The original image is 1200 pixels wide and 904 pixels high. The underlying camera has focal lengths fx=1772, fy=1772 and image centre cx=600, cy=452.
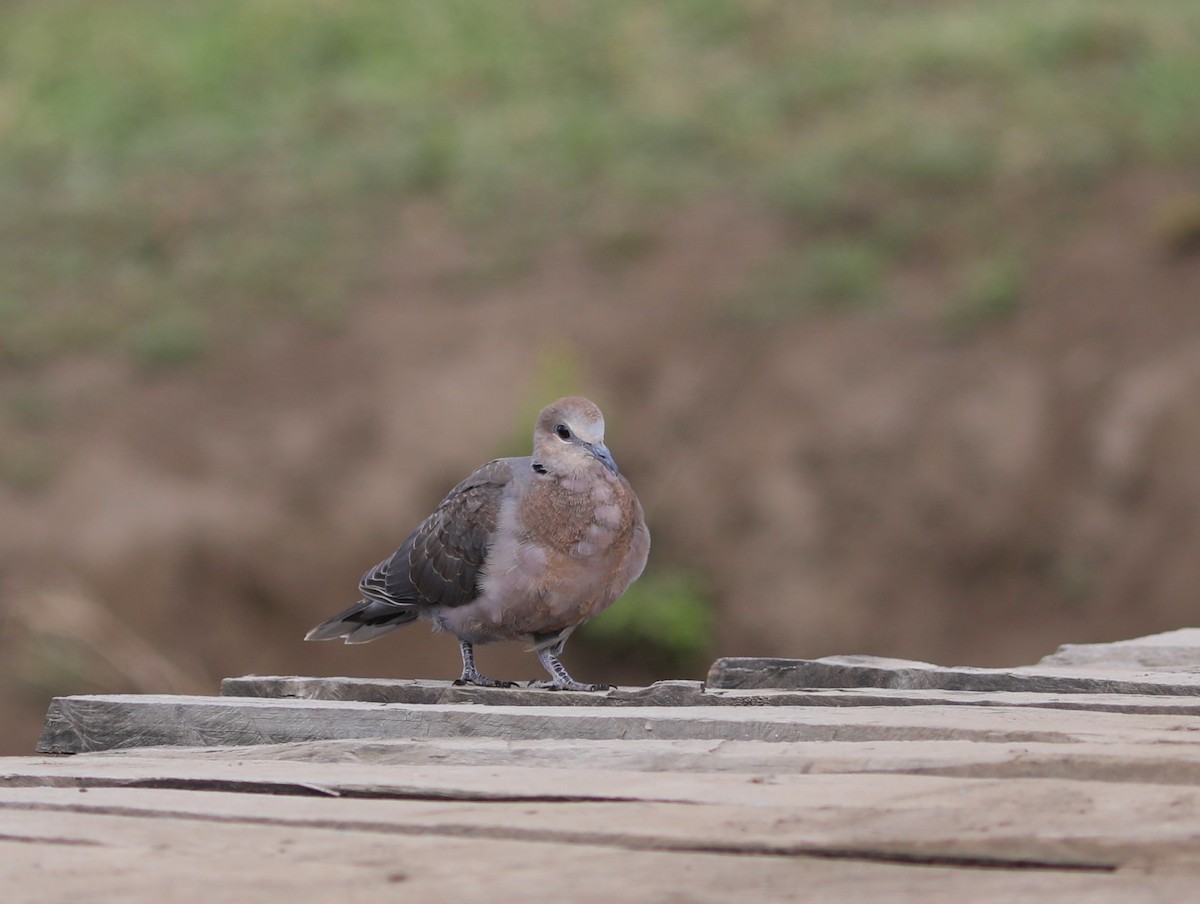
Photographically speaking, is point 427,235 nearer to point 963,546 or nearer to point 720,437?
point 720,437

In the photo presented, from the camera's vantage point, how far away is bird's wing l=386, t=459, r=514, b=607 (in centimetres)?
418

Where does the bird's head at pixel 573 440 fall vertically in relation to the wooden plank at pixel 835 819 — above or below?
above

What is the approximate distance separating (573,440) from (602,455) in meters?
0.09

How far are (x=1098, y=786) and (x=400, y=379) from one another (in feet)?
36.0

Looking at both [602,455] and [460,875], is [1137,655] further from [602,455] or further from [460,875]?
[460,875]

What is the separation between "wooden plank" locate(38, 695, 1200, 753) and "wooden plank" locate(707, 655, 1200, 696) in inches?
12.9

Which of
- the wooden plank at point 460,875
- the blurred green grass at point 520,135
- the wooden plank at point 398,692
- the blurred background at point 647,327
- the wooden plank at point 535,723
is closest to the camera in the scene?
the wooden plank at point 460,875

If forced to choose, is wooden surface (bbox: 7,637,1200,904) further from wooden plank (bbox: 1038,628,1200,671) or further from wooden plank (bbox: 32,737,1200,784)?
wooden plank (bbox: 1038,628,1200,671)

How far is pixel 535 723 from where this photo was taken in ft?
8.98

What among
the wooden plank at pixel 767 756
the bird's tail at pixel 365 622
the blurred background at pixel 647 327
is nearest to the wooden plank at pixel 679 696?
the wooden plank at pixel 767 756

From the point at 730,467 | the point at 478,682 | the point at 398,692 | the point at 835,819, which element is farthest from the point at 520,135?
the point at 835,819

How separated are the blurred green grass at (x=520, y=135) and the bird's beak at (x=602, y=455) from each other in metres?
9.08

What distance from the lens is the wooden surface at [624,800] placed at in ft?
5.77

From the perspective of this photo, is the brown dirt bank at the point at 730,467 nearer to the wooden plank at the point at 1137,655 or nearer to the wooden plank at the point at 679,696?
the wooden plank at the point at 1137,655
